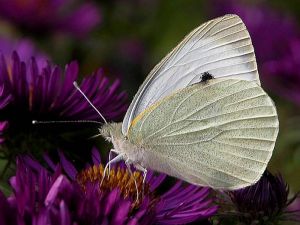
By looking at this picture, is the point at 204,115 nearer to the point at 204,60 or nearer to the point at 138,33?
the point at 204,60

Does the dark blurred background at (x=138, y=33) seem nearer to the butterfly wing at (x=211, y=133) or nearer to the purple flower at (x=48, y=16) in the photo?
the purple flower at (x=48, y=16)

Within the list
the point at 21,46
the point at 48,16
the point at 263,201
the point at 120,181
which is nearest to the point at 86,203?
the point at 120,181

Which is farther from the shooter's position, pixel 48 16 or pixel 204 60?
pixel 48 16

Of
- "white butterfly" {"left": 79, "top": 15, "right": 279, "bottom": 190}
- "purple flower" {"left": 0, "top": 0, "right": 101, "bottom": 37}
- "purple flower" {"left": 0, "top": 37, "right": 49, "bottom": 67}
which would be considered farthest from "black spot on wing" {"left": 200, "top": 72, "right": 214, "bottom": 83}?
"purple flower" {"left": 0, "top": 0, "right": 101, "bottom": 37}

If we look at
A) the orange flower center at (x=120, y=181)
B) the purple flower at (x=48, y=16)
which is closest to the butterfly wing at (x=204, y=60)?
the orange flower center at (x=120, y=181)

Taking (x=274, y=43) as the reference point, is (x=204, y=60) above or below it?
above

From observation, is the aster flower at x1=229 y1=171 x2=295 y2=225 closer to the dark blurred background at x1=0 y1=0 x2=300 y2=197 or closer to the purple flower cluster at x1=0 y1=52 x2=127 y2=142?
the purple flower cluster at x1=0 y1=52 x2=127 y2=142

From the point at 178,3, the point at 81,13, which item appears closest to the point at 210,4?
the point at 178,3
